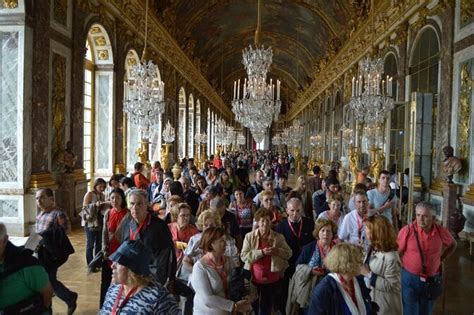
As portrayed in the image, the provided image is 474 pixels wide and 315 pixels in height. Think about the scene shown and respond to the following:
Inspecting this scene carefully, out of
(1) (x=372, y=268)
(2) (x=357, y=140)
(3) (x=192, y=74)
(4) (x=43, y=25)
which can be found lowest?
(1) (x=372, y=268)

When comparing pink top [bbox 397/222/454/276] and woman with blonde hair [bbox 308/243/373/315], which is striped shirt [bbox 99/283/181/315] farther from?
pink top [bbox 397/222/454/276]

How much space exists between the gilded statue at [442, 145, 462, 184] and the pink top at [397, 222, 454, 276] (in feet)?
18.1

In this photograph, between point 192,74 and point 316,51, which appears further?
point 316,51

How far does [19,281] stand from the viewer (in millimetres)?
2934

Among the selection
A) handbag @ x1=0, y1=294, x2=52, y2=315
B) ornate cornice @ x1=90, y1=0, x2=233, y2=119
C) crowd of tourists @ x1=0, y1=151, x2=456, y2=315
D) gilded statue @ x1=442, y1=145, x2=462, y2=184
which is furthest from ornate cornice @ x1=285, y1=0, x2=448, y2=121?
handbag @ x1=0, y1=294, x2=52, y2=315

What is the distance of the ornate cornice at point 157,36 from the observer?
1341 cm

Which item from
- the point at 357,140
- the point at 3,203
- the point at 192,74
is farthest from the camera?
the point at 192,74

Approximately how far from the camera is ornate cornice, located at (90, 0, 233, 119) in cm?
1341

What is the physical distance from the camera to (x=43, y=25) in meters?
8.86

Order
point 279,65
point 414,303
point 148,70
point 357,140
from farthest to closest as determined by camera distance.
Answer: point 279,65, point 357,140, point 148,70, point 414,303

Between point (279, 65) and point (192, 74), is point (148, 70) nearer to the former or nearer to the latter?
point (192, 74)

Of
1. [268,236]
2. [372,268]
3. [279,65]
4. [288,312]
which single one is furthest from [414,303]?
[279,65]

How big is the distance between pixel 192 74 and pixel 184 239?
80.3 ft

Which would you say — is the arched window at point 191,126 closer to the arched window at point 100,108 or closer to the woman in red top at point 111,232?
the arched window at point 100,108
